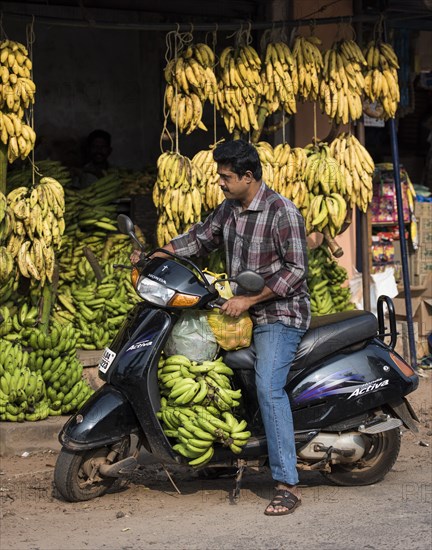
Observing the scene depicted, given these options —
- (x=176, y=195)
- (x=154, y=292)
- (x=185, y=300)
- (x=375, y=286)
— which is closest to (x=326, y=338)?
(x=185, y=300)

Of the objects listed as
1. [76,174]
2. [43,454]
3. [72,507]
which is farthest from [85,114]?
[72,507]

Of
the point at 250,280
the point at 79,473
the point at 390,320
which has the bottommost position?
the point at 79,473

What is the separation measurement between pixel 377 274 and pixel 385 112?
187 centimetres

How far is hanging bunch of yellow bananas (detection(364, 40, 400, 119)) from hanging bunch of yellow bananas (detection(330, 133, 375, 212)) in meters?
0.40

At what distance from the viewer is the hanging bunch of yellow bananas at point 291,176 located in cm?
712

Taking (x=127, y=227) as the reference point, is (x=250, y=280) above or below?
below

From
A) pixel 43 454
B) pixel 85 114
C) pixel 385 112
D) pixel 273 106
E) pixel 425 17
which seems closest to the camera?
pixel 43 454

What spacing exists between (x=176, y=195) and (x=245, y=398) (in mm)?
1898

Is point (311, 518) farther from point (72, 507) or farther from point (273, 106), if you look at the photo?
point (273, 106)

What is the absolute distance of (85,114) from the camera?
977 cm

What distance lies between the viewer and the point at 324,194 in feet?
23.5

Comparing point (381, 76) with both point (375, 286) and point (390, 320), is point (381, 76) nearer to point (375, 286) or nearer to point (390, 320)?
point (375, 286)

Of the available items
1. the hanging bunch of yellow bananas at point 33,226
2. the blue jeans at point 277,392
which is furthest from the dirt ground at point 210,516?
the hanging bunch of yellow bananas at point 33,226

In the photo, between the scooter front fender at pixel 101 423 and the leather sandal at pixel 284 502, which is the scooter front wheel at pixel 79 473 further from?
the leather sandal at pixel 284 502
